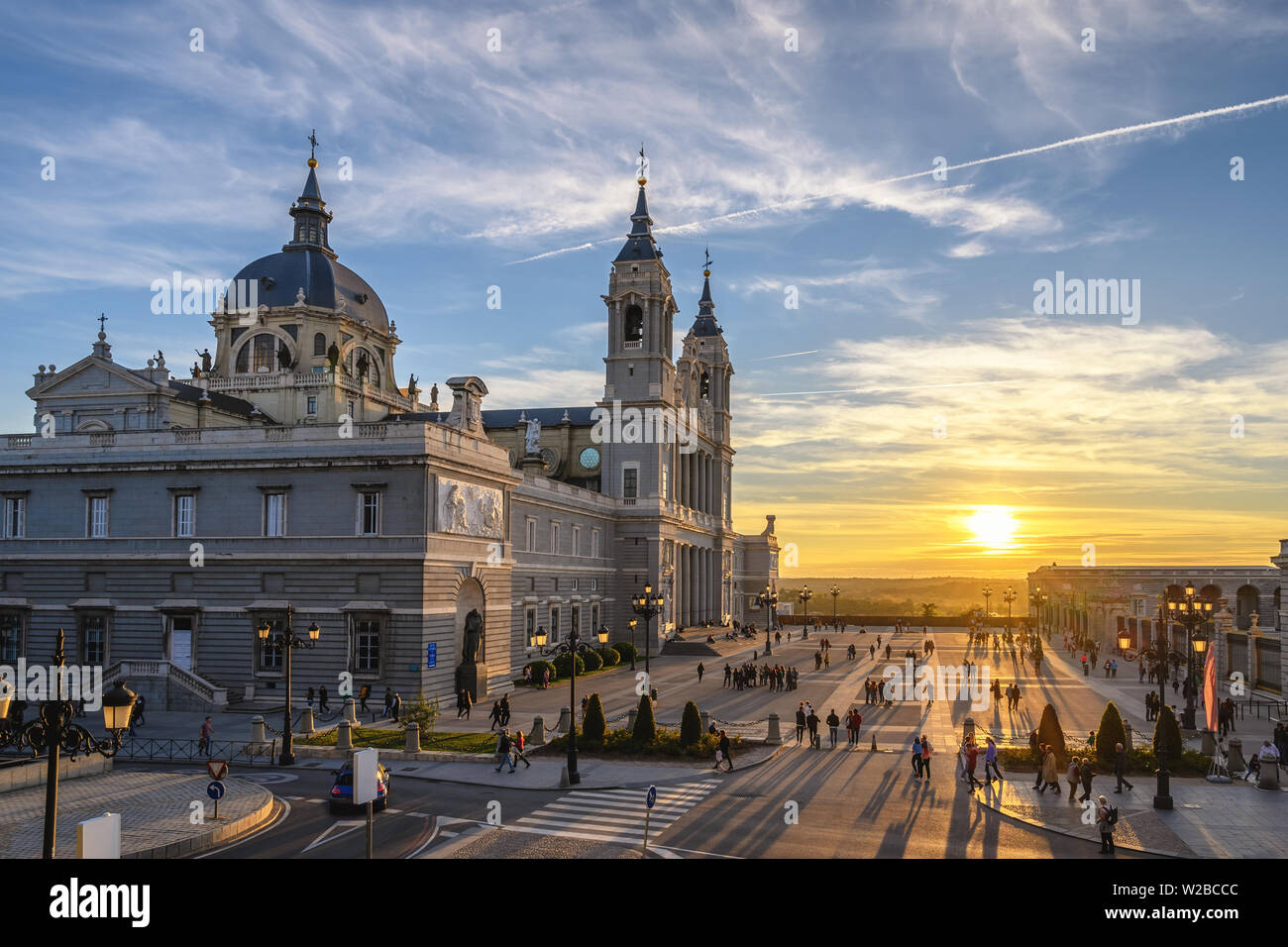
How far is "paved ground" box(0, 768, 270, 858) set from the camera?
66.6 ft

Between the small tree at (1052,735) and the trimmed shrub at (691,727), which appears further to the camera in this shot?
the trimmed shrub at (691,727)

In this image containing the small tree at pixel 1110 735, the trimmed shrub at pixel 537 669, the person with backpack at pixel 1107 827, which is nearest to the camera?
the person with backpack at pixel 1107 827

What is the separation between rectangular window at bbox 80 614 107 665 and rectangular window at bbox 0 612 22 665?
3.24 m

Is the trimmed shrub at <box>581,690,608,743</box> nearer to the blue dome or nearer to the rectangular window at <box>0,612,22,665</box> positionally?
the rectangular window at <box>0,612,22,665</box>

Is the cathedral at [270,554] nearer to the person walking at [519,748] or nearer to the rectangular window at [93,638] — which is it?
the rectangular window at [93,638]

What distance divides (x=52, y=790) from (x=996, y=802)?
21.4 metres

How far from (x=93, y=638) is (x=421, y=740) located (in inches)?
799

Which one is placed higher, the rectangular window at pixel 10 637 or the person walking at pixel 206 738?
the rectangular window at pixel 10 637

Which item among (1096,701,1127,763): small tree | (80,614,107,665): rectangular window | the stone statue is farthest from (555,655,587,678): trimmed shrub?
(1096,701,1127,763): small tree

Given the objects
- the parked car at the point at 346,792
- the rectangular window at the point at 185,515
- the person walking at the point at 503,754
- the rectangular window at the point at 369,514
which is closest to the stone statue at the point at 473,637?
the rectangular window at the point at 369,514

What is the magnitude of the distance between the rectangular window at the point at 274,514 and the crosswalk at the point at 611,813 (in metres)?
21.9

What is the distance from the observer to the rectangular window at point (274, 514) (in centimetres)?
4325

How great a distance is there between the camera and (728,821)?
928 inches
